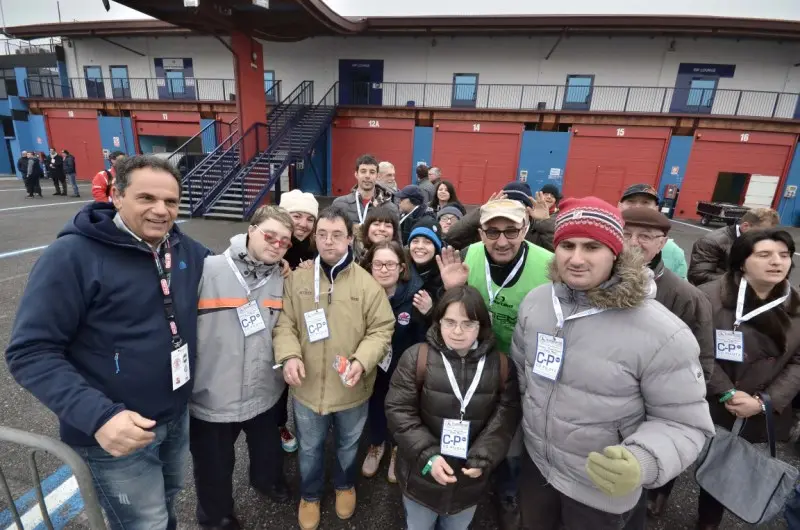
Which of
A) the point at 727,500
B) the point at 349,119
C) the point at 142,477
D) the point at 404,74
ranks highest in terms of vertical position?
the point at 404,74

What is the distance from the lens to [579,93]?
16.3 m

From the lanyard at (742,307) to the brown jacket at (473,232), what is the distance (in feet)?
4.44

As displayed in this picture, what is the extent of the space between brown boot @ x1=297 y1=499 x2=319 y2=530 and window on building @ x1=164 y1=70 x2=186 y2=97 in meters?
22.8

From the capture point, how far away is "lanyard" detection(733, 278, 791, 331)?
6.72 feet

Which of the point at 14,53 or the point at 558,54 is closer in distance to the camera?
the point at 558,54

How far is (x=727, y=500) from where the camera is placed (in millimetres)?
2014

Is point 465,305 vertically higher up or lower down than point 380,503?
higher up

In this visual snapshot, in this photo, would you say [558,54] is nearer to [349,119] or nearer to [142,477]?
[349,119]

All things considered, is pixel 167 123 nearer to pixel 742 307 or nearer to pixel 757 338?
pixel 742 307

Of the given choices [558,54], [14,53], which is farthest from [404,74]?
[14,53]

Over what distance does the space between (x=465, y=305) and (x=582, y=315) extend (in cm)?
51

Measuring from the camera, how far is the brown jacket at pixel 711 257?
10.8 feet

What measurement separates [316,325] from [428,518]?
1.21 meters

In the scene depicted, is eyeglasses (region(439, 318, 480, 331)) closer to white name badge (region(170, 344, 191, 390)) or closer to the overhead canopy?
white name badge (region(170, 344, 191, 390))
